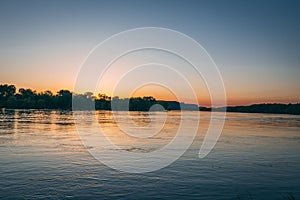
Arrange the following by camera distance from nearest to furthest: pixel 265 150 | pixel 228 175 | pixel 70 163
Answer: pixel 228 175 < pixel 70 163 < pixel 265 150

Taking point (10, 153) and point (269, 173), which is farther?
point (10, 153)

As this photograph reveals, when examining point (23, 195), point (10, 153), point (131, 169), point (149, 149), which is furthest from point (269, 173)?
point (10, 153)

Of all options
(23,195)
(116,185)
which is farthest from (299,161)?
(23,195)

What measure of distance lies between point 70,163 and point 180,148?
12.1 meters

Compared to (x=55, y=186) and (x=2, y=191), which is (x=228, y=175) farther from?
(x=2, y=191)

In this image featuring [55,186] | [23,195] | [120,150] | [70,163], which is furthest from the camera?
[120,150]

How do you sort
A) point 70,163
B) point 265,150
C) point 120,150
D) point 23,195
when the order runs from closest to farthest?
point 23,195
point 70,163
point 120,150
point 265,150

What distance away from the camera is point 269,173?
18672 millimetres

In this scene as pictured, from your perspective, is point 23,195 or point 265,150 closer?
point 23,195

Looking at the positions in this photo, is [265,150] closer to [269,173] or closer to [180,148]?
[180,148]

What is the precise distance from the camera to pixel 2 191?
1326cm

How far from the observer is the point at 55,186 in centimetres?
1420

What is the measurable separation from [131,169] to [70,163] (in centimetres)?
436

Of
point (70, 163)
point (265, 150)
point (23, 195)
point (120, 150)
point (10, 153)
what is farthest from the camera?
point (265, 150)
